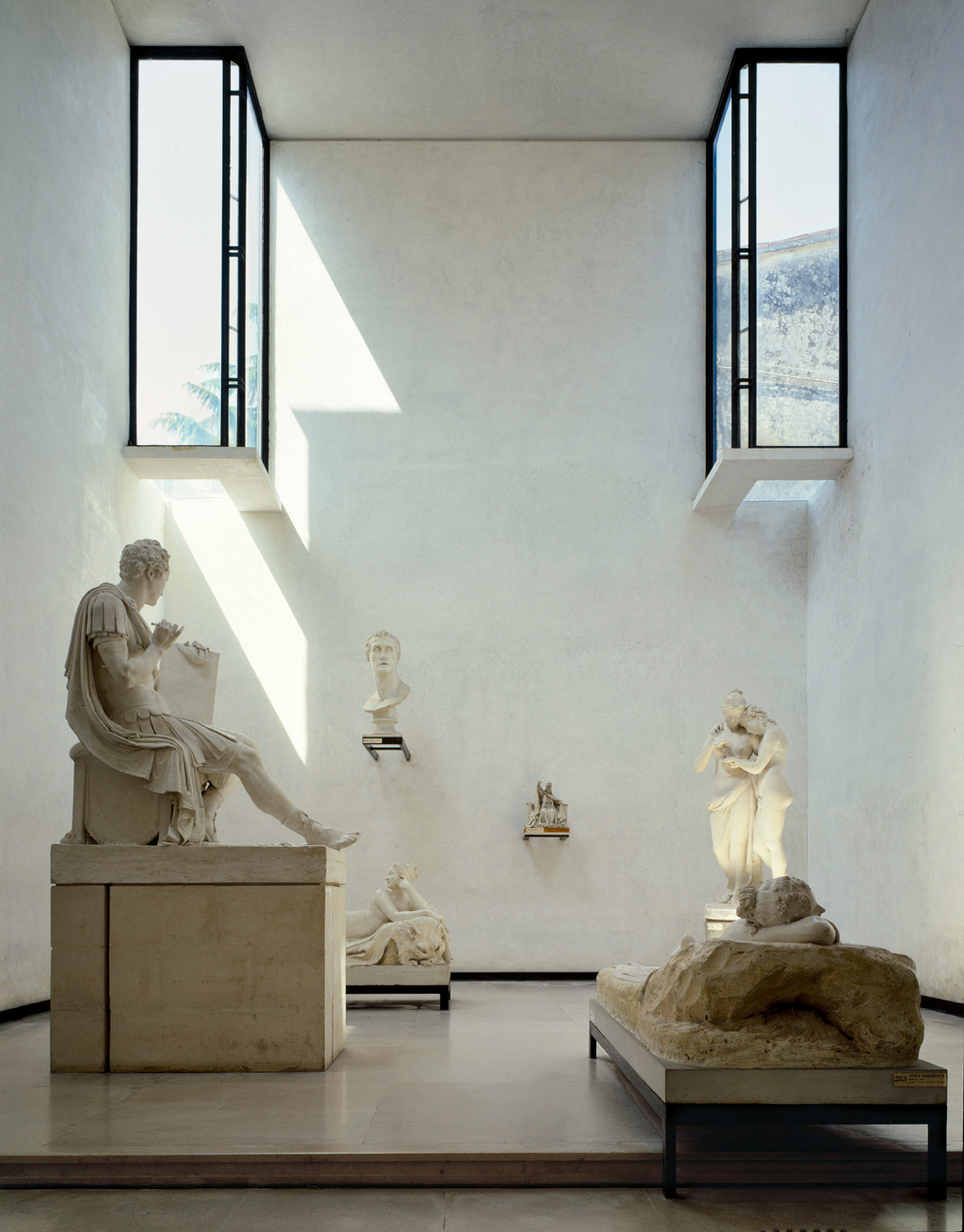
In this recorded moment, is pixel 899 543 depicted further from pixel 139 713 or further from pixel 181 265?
pixel 181 265

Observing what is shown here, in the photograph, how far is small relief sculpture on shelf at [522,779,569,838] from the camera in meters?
10.9

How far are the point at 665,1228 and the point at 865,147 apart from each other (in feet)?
31.9

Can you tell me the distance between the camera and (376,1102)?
4824 mm

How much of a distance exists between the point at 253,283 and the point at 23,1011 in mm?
7033

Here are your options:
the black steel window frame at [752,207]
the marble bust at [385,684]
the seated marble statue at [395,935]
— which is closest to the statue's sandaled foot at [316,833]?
the seated marble statue at [395,935]

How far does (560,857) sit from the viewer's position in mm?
11188

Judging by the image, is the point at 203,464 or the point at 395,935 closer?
the point at 395,935

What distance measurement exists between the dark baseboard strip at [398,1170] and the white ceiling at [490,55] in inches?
Result: 386

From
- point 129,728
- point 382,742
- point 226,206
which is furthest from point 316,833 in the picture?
point 226,206

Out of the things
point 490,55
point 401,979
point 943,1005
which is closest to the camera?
point 943,1005

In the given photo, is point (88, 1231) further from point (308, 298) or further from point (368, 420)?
point (308, 298)

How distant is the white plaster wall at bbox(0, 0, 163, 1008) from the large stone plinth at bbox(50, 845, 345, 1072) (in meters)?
2.34

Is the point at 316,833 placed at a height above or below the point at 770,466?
below

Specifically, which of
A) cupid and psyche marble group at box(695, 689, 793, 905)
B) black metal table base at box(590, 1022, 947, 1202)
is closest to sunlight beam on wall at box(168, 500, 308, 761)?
cupid and psyche marble group at box(695, 689, 793, 905)
